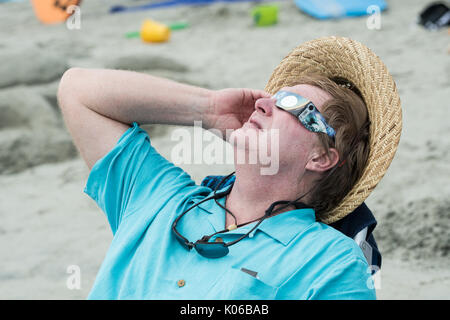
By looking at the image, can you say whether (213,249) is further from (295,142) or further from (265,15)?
(265,15)

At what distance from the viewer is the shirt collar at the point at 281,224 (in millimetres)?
1858

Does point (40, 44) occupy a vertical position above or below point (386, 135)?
below

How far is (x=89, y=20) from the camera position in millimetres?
8375

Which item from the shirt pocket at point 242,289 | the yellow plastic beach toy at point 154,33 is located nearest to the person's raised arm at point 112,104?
the shirt pocket at point 242,289

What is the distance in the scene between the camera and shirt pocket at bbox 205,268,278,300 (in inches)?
65.6

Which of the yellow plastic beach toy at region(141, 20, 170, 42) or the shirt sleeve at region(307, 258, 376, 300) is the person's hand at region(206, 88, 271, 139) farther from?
the yellow plastic beach toy at region(141, 20, 170, 42)

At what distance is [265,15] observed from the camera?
7238 millimetres

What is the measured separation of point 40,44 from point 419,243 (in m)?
5.68

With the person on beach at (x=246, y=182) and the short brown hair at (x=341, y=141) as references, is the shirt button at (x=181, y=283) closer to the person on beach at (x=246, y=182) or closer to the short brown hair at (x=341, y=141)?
the person on beach at (x=246, y=182)

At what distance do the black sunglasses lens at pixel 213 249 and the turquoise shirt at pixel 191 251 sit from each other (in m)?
0.02

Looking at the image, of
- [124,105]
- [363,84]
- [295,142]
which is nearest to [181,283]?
[295,142]

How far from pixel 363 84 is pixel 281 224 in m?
0.67
